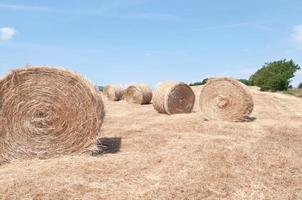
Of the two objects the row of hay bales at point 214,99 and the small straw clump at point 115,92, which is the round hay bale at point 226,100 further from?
the small straw clump at point 115,92

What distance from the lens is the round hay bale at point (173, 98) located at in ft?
61.3

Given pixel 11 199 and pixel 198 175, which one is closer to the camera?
pixel 11 199

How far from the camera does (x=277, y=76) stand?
51.4 meters

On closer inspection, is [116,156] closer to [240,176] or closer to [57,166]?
[57,166]

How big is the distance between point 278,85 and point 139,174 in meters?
45.1

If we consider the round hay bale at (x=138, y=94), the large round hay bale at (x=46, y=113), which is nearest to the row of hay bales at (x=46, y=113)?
the large round hay bale at (x=46, y=113)

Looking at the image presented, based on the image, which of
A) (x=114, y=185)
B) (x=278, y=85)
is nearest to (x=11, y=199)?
(x=114, y=185)

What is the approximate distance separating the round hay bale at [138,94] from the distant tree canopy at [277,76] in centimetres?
2738

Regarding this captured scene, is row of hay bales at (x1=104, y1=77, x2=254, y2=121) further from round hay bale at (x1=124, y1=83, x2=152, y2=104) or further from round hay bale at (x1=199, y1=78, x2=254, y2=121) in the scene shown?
round hay bale at (x1=124, y1=83, x2=152, y2=104)

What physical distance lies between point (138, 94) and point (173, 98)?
7.58m

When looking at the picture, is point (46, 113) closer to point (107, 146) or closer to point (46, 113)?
point (46, 113)

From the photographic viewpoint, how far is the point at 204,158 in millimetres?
9484

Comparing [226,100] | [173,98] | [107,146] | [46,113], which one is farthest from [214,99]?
[46,113]

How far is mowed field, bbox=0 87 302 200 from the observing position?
7328mm
